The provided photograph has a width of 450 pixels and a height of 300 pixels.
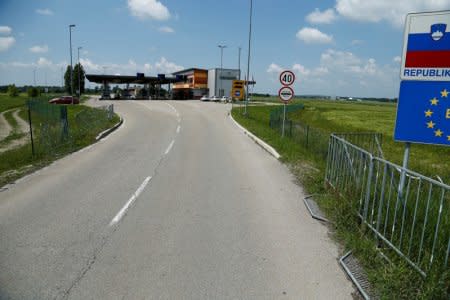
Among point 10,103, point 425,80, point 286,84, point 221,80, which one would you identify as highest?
point 221,80

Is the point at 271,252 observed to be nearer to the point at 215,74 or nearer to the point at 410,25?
the point at 410,25

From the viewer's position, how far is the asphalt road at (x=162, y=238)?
149 inches

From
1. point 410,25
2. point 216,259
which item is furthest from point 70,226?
point 410,25

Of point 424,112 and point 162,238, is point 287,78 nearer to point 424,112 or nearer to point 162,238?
point 424,112

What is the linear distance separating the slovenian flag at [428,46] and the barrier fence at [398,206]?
1505mm

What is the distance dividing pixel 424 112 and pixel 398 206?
1.47 meters

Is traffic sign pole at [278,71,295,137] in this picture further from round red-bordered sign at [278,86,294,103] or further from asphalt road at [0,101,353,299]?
asphalt road at [0,101,353,299]

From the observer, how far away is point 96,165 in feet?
33.3

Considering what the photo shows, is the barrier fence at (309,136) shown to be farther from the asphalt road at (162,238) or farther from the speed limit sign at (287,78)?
the asphalt road at (162,238)

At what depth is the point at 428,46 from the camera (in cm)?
462

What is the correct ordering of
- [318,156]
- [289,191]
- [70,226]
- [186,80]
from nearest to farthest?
[70,226]
[289,191]
[318,156]
[186,80]

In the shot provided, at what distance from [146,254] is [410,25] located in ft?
16.4

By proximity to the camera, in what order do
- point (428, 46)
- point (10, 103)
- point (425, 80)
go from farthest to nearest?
1. point (10, 103)
2. point (425, 80)
3. point (428, 46)

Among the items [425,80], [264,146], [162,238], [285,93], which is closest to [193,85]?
[285,93]
